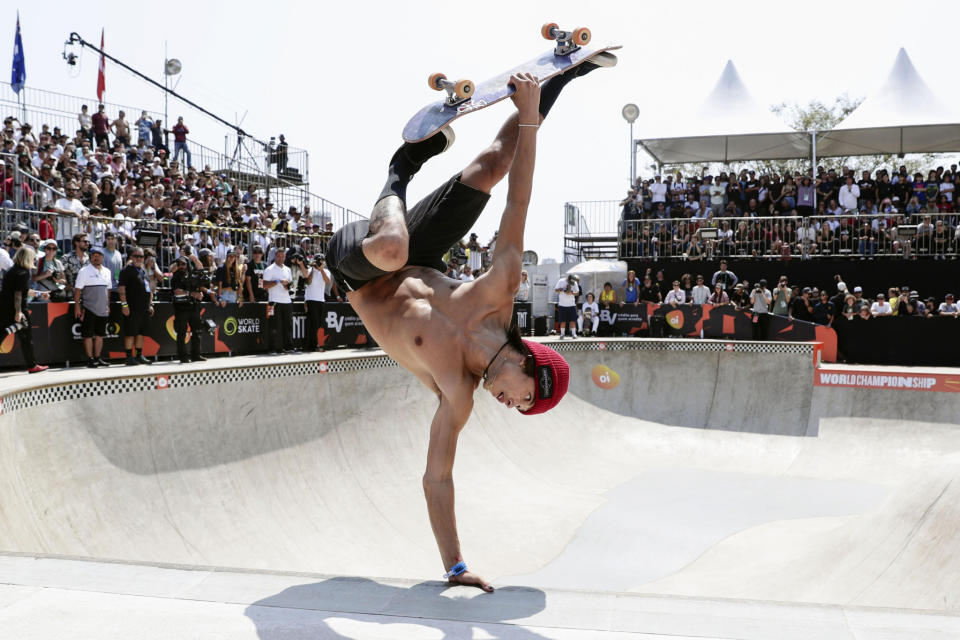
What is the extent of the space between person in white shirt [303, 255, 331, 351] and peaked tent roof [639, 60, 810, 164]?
1444cm

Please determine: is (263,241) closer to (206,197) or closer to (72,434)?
(206,197)

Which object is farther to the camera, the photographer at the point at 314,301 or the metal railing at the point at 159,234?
the photographer at the point at 314,301

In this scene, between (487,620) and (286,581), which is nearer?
(487,620)

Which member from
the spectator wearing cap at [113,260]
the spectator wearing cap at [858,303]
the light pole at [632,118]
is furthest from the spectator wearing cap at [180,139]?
the spectator wearing cap at [858,303]

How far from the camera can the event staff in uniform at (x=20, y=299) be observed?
944cm

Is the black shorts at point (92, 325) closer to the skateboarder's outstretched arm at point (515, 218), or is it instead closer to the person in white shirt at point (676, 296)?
the skateboarder's outstretched arm at point (515, 218)

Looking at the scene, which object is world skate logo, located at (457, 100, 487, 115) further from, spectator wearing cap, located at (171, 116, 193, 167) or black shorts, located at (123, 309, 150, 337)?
spectator wearing cap, located at (171, 116, 193, 167)

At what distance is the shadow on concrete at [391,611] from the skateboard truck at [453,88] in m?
2.54

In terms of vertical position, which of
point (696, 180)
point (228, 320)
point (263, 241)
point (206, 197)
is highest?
point (696, 180)

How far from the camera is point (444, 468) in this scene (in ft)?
13.2

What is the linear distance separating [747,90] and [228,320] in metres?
18.6

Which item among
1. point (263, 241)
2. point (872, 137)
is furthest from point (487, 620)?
point (872, 137)

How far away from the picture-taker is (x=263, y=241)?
659 inches

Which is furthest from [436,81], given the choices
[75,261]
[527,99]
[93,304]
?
[75,261]
